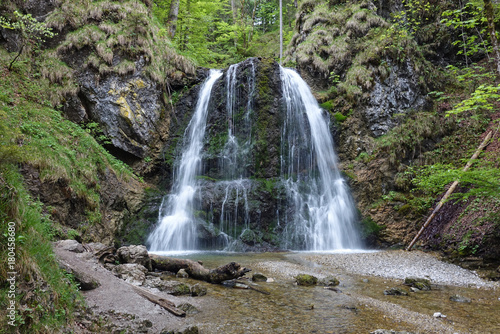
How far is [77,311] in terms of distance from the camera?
2818 mm

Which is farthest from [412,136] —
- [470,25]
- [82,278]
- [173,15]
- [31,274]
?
[173,15]

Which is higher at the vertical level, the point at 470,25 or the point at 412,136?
the point at 470,25

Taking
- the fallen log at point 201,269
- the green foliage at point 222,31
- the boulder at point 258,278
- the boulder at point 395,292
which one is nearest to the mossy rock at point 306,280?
the boulder at point 258,278

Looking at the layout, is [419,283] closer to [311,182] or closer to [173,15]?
[311,182]

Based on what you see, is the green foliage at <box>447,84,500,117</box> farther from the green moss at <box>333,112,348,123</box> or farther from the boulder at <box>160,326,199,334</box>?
the green moss at <box>333,112,348,123</box>

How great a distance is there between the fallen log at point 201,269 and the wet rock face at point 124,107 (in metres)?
7.67

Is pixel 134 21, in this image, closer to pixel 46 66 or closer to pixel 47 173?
pixel 46 66

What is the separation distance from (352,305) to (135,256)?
4.06 metres

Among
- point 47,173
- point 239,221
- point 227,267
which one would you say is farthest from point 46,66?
point 227,267

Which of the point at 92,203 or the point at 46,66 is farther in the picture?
the point at 46,66

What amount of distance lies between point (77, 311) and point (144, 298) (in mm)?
1127

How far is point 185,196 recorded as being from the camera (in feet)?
38.8

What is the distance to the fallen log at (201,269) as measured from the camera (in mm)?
5301

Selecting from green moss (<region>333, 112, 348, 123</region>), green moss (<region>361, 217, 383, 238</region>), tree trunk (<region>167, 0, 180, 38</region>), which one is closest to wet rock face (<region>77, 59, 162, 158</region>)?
tree trunk (<region>167, 0, 180, 38</region>)
